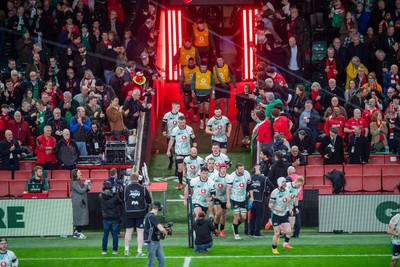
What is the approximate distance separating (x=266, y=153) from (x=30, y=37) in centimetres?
906

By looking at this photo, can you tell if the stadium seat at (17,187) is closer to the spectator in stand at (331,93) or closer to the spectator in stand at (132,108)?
the spectator in stand at (132,108)

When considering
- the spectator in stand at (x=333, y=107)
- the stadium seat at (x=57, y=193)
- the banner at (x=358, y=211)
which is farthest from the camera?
the spectator in stand at (x=333, y=107)

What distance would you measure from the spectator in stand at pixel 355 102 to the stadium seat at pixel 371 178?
2.29 meters

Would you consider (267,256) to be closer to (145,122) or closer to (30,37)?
(145,122)

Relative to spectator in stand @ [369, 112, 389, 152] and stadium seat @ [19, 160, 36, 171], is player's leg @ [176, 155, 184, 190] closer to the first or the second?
stadium seat @ [19, 160, 36, 171]

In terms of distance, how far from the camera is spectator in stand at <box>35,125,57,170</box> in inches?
1123

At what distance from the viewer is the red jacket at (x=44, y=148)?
93.7 feet

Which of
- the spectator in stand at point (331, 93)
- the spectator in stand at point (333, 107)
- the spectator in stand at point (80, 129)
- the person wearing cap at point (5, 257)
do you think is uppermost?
the spectator in stand at point (331, 93)

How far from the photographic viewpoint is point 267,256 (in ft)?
81.7

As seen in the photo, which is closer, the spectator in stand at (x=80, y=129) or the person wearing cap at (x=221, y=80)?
the spectator in stand at (x=80, y=129)

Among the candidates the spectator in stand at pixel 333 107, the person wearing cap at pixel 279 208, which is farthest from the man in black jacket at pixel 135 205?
the spectator in stand at pixel 333 107

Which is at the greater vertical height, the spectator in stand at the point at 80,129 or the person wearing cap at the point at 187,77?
the person wearing cap at the point at 187,77

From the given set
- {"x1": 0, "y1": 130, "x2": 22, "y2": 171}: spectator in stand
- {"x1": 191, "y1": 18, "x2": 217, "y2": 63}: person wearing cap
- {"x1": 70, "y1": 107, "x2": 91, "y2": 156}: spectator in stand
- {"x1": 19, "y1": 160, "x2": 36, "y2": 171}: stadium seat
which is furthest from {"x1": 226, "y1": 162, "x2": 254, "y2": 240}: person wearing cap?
{"x1": 191, "y1": 18, "x2": 217, "y2": 63}: person wearing cap

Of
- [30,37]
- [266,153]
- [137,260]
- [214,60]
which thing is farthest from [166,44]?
[137,260]
